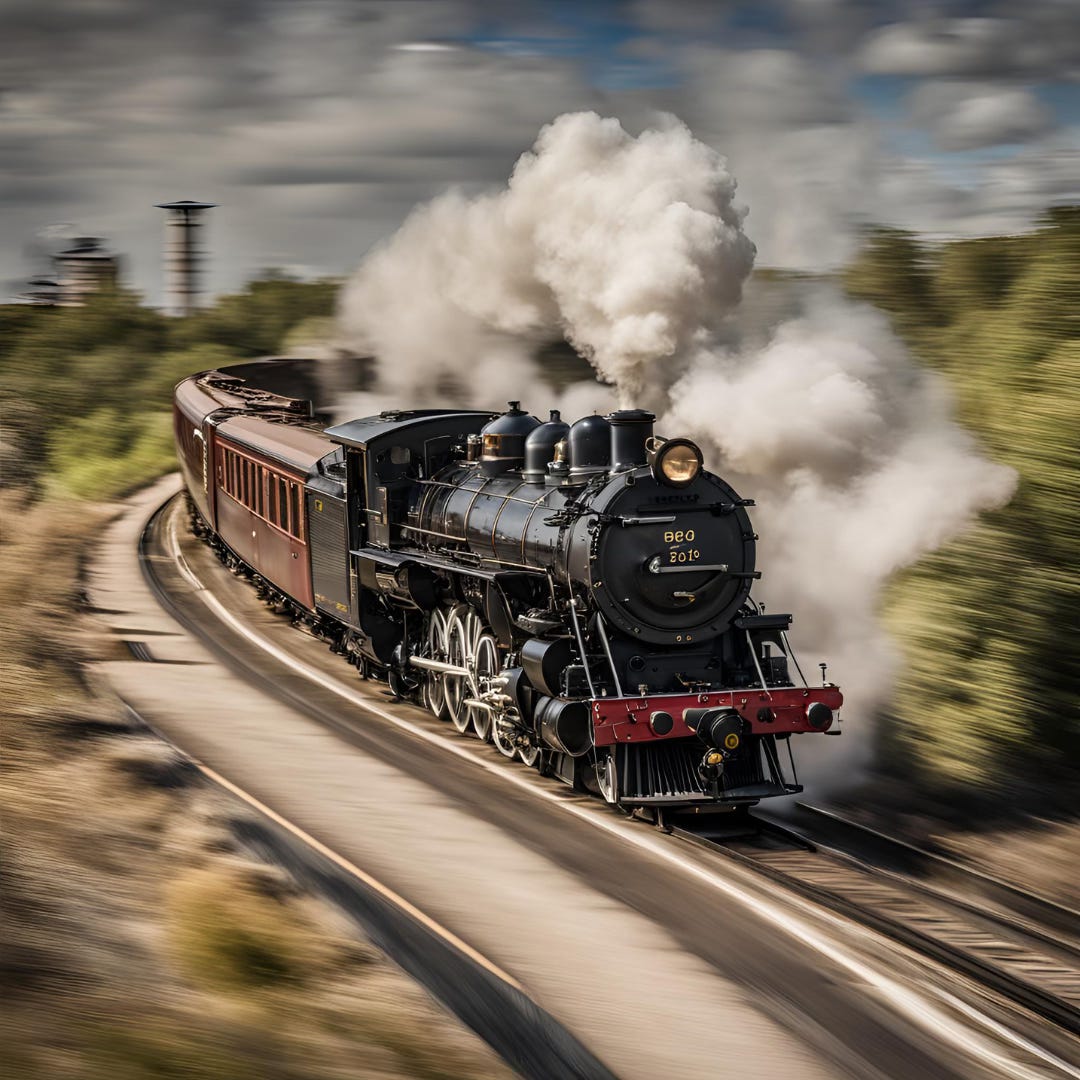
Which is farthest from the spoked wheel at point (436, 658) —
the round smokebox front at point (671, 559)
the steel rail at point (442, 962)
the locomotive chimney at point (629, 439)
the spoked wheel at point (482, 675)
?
the steel rail at point (442, 962)

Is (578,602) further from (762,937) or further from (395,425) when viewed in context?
(395,425)

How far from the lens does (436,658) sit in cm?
1288

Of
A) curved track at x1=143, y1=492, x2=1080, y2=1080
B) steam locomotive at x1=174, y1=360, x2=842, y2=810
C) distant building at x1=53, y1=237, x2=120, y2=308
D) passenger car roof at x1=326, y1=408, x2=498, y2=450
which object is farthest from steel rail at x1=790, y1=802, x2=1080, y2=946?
distant building at x1=53, y1=237, x2=120, y2=308

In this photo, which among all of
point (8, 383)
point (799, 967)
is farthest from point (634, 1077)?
point (8, 383)

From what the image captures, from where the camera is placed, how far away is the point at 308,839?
865cm

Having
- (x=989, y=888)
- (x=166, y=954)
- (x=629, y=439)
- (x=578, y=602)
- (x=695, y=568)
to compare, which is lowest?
(x=989, y=888)

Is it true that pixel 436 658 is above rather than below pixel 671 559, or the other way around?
below

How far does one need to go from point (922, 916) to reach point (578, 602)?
132 inches

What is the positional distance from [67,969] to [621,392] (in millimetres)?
12063

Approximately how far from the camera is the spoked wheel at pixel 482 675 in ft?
37.6

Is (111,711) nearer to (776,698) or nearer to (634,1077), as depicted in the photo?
(776,698)

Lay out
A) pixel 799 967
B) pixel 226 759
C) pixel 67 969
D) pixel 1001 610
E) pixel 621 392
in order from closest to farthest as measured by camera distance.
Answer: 1. pixel 67 969
2. pixel 799 967
3. pixel 226 759
4. pixel 1001 610
5. pixel 621 392

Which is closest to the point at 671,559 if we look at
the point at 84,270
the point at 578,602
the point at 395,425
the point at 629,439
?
the point at 578,602

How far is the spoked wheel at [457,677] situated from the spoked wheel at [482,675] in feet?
0.46
